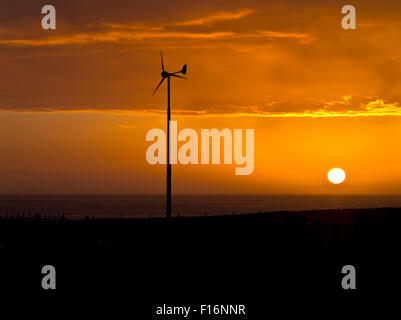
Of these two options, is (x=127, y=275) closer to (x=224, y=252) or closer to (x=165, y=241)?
(x=224, y=252)

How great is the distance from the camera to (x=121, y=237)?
158 ft

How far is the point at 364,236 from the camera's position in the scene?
4656cm

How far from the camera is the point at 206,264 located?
34.9m

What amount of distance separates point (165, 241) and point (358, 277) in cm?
1805

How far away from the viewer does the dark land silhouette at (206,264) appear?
87.5 feet

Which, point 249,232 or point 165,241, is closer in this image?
point 165,241

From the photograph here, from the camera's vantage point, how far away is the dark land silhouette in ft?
87.5
